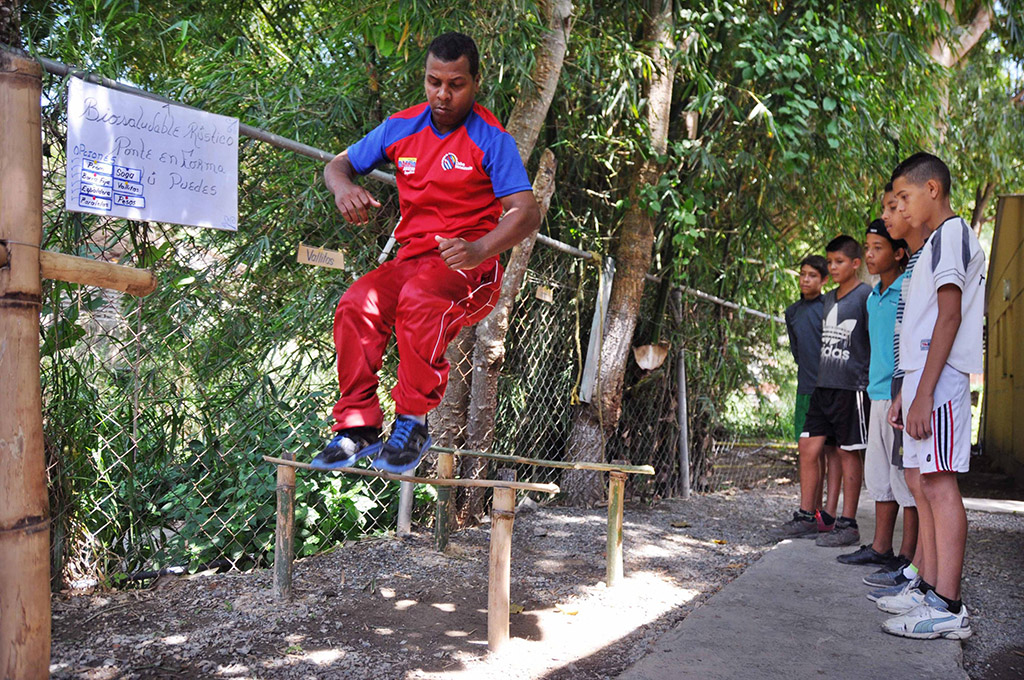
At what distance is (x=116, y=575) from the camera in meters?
3.03

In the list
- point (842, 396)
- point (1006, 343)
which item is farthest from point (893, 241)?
point (1006, 343)

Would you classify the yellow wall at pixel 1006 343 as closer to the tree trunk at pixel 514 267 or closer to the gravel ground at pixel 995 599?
the gravel ground at pixel 995 599

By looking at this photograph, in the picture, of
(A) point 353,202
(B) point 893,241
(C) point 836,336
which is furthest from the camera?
(C) point 836,336

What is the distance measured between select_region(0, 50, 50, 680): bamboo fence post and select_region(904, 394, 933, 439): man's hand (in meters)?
2.73

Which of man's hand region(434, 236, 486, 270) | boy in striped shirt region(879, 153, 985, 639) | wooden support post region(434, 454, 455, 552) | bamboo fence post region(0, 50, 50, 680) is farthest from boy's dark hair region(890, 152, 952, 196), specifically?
bamboo fence post region(0, 50, 50, 680)

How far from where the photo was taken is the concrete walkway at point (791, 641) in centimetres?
254

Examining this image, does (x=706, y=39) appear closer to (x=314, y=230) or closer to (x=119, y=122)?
(x=314, y=230)

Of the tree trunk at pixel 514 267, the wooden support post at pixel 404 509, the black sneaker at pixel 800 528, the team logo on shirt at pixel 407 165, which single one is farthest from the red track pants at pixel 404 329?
the black sneaker at pixel 800 528

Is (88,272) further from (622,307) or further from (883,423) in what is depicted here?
(622,307)

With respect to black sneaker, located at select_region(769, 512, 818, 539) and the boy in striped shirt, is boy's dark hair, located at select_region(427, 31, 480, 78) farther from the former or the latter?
black sneaker, located at select_region(769, 512, 818, 539)

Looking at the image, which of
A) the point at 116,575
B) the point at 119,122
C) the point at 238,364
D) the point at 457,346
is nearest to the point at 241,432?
the point at 238,364

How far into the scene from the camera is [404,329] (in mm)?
2492

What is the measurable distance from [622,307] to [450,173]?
2.91 metres

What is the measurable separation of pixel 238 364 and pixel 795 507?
14.6 feet
